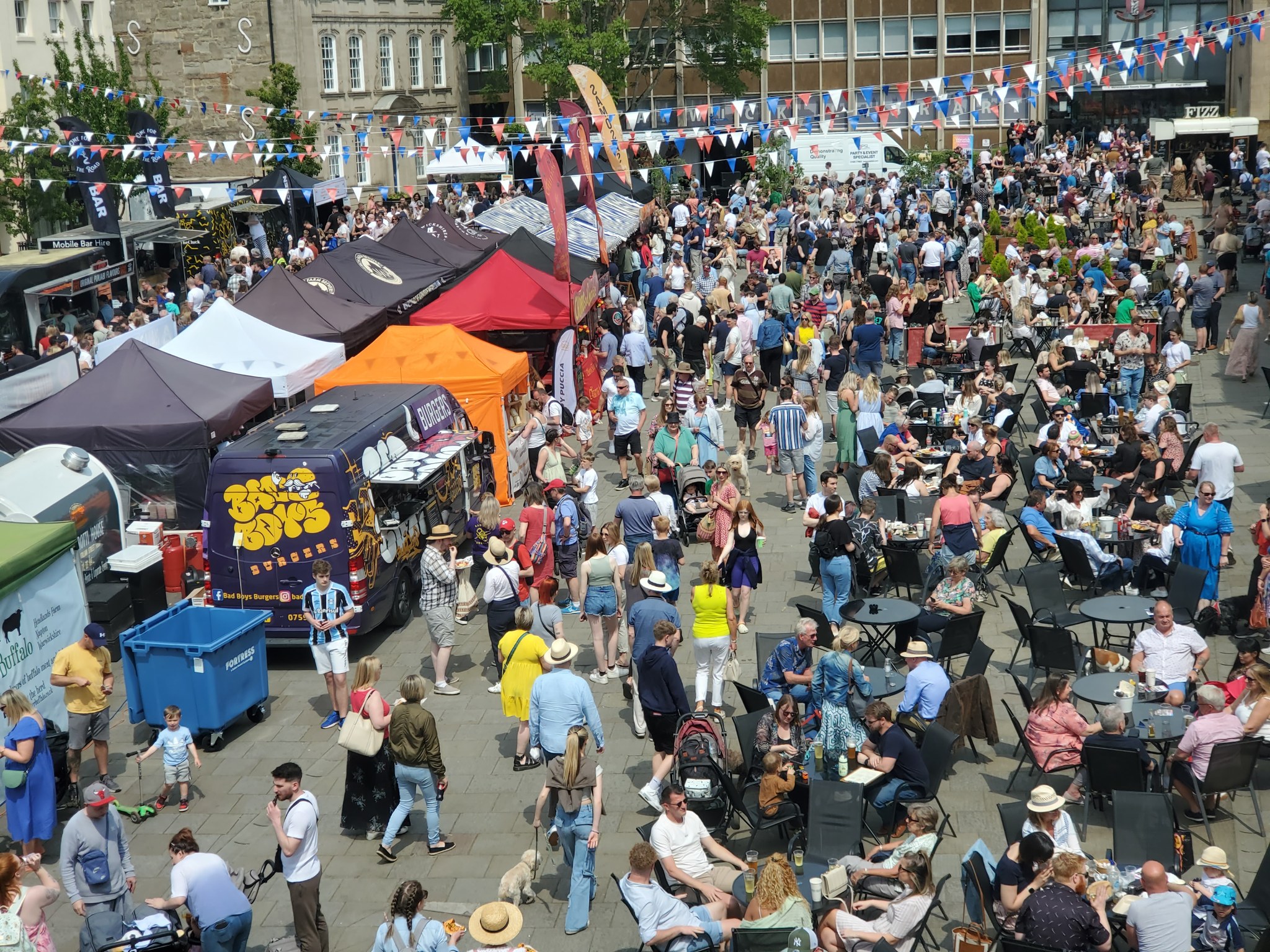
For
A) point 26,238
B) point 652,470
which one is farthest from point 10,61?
point 652,470

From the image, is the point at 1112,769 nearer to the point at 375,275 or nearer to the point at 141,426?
the point at 141,426

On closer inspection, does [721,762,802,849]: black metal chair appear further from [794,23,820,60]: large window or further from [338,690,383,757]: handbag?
[794,23,820,60]: large window

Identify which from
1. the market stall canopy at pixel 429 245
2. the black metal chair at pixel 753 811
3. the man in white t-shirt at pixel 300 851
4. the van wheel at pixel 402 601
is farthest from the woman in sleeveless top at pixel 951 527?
the market stall canopy at pixel 429 245

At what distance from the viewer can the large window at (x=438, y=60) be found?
5497 cm

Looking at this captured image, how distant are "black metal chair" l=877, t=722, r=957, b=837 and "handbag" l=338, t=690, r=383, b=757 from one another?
3.34m

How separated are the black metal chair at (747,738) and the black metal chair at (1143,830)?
2325mm

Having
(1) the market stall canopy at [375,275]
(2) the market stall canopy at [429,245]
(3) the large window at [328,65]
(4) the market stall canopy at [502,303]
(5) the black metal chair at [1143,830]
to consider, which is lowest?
(5) the black metal chair at [1143,830]

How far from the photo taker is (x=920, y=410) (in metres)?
17.2

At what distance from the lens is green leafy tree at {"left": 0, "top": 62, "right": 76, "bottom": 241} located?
3162cm

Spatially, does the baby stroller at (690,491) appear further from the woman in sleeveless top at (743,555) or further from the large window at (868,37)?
the large window at (868,37)

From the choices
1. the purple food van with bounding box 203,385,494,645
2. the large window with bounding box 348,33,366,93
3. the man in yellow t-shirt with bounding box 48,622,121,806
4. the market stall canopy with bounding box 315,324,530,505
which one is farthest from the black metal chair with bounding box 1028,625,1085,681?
the large window with bounding box 348,33,366,93

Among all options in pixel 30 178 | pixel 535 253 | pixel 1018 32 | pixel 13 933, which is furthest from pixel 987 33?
pixel 13 933

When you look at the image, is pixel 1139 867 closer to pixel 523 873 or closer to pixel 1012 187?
pixel 523 873

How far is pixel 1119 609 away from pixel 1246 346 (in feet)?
34.5
